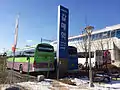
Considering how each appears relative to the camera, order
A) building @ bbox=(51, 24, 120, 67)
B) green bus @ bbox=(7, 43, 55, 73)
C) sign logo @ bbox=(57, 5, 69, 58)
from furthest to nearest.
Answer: building @ bbox=(51, 24, 120, 67), sign logo @ bbox=(57, 5, 69, 58), green bus @ bbox=(7, 43, 55, 73)

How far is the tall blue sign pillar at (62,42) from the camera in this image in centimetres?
1493

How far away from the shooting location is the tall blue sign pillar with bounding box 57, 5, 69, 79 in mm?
14930

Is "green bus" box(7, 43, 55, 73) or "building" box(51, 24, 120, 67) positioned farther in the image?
"building" box(51, 24, 120, 67)

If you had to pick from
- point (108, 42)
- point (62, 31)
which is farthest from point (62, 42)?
point (108, 42)

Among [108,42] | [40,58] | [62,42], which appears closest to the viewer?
[40,58]

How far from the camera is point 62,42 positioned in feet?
50.2

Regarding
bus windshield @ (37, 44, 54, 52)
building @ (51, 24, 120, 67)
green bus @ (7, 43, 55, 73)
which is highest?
building @ (51, 24, 120, 67)

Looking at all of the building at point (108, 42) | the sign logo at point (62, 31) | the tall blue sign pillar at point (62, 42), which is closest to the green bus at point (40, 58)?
the tall blue sign pillar at point (62, 42)

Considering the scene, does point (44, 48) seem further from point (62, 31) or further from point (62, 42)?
point (62, 31)

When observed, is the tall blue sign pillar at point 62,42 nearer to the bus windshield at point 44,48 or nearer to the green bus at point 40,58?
the green bus at point 40,58

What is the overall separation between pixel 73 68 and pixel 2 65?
10.3 metres

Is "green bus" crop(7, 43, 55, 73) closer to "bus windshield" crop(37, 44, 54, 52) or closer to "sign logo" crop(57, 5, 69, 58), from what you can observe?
"bus windshield" crop(37, 44, 54, 52)

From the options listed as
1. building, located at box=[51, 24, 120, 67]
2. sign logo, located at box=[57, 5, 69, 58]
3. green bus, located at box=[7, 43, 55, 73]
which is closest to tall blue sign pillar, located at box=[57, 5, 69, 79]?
sign logo, located at box=[57, 5, 69, 58]

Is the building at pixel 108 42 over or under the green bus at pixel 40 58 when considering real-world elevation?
over
